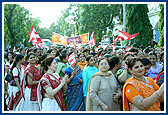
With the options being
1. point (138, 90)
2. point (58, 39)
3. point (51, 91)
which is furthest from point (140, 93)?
point (58, 39)

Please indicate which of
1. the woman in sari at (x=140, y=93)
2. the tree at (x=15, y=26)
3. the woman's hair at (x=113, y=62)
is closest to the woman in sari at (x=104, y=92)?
the woman's hair at (x=113, y=62)

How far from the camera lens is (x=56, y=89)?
4480 millimetres

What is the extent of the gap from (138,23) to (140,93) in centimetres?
2182

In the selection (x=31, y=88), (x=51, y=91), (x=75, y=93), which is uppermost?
(x=51, y=91)

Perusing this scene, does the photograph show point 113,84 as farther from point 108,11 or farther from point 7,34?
point 108,11

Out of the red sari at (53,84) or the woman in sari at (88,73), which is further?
the woman in sari at (88,73)

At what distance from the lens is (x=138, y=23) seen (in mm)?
24578

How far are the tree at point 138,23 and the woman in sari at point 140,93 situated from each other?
20.6 meters

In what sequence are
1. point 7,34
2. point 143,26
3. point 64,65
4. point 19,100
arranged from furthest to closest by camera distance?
point 7,34 → point 143,26 → point 64,65 → point 19,100

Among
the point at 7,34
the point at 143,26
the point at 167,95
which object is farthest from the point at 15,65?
the point at 7,34

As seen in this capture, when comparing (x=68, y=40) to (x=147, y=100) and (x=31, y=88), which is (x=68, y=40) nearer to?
(x=31, y=88)

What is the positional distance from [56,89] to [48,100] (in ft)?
0.84

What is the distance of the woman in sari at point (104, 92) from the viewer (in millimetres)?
4528

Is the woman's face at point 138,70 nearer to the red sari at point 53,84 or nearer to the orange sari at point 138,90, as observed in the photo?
the orange sari at point 138,90
